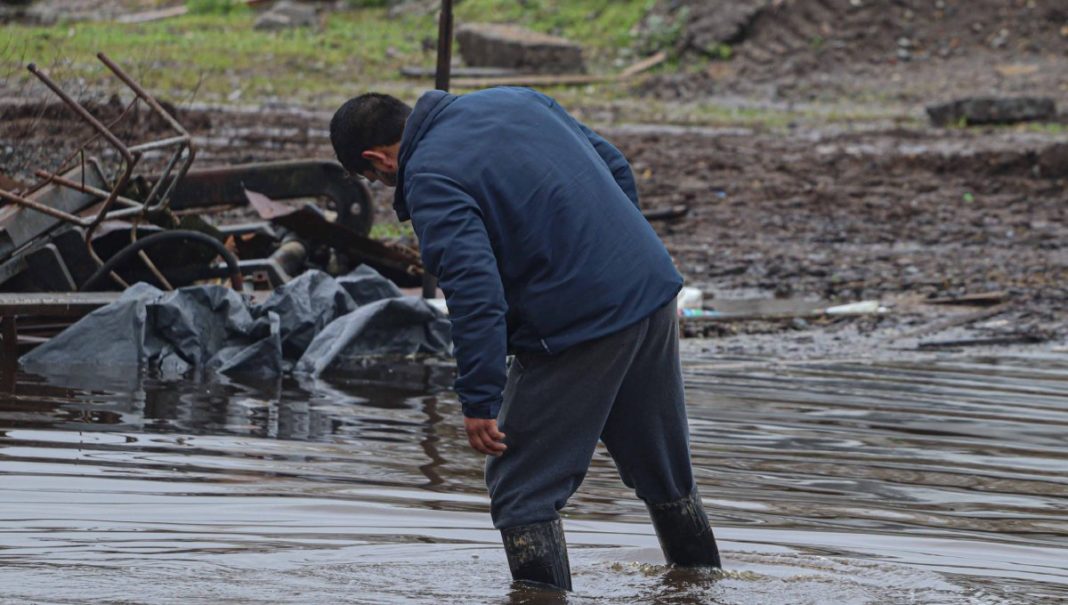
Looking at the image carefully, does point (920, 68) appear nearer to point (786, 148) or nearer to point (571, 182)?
point (786, 148)

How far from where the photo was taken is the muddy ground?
10.6m

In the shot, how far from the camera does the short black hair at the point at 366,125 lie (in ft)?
13.1

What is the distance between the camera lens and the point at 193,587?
Result: 437 centimetres

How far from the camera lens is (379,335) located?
8641 mm

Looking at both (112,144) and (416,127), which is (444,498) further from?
(112,144)

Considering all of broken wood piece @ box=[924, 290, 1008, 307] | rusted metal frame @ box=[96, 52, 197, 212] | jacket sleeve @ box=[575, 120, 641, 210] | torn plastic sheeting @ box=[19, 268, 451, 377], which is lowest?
broken wood piece @ box=[924, 290, 1008, 307]

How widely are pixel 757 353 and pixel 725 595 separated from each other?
4.90 m

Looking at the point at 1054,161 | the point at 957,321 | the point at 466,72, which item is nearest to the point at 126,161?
the point at 957,321

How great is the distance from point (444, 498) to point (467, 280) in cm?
197

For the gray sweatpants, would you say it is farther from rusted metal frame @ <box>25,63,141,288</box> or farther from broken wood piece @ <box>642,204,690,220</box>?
broken wood piece @ <box>642,204,690,220</box>

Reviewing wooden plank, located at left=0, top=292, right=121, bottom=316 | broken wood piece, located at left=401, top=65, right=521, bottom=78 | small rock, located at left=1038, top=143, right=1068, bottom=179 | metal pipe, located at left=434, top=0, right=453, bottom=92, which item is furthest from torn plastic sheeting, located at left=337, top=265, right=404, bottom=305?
broken wood piece, located at left=401, top=65, right=521, bottom=78

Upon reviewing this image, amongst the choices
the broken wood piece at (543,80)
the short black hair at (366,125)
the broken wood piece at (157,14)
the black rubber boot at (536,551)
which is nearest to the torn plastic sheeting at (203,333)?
the black rubber boot at (536,551)

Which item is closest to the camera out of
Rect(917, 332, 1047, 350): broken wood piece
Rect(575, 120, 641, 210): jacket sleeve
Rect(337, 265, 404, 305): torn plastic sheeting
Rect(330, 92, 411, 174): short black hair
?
Rect(330, 92, 411, 174): short black hair

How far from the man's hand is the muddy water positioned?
55cm
